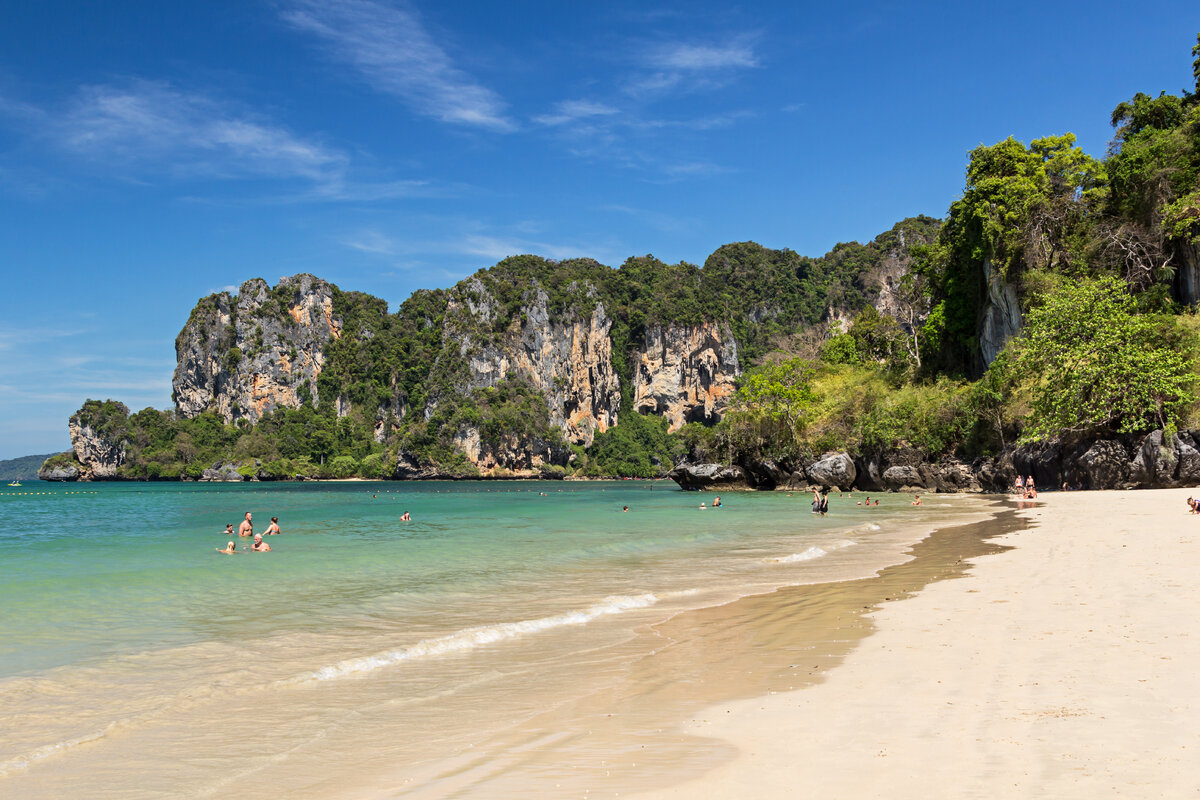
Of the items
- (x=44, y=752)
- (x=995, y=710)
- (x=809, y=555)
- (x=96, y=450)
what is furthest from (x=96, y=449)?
(x=995, y=710)

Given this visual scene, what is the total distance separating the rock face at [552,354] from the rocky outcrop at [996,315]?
106600 mm

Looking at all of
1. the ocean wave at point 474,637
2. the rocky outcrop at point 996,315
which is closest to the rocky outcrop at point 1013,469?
the rocky outcrop at point 996,315

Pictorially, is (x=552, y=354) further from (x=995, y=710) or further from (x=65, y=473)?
(x=995, y=710)

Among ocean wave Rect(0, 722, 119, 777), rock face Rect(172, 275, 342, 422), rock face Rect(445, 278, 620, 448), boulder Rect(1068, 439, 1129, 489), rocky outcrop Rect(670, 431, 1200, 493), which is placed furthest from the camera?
rock face Rect(172, 275, 342, 422)

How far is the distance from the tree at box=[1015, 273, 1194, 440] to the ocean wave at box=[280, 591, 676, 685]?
24.0m

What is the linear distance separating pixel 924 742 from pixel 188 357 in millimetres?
171634

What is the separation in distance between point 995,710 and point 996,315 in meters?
38.3

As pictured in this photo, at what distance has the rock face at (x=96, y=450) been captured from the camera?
5325 inches

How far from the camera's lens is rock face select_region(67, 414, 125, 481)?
5325 inches

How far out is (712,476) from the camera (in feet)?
185

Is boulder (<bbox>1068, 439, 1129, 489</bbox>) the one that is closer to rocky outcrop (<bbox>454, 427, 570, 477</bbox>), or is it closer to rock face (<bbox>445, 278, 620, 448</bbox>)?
rocky outcrop (<bbox>454, 427, 570, 477</bbox>)

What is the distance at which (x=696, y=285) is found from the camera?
160 m

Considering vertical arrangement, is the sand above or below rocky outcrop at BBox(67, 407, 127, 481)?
below

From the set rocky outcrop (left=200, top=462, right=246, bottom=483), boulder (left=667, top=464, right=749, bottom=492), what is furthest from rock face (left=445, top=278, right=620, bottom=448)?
boulder (left=667, top=464, right=749, bottom=492)
